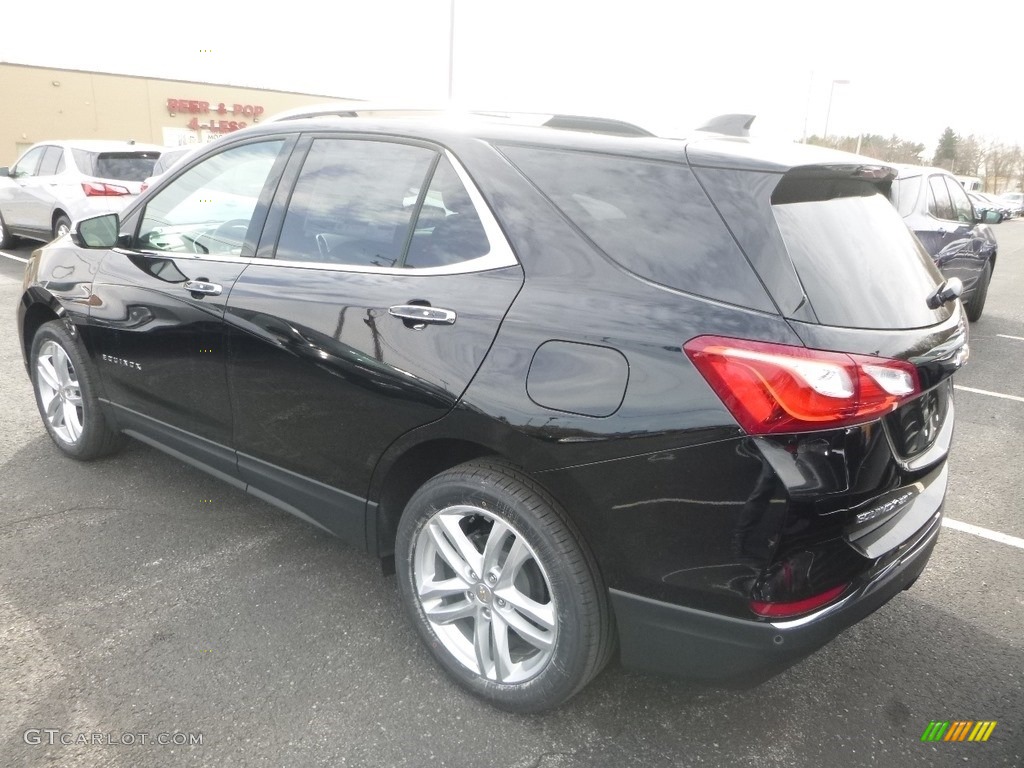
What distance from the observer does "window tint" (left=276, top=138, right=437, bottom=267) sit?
2580 mm

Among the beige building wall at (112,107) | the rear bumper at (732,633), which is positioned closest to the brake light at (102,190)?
the rear bumper at (732,633)

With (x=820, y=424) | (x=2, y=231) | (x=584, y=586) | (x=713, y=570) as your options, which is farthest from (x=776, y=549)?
(x=2, y=231)

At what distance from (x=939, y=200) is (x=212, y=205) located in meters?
7.08

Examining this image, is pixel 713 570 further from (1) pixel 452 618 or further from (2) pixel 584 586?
(1) pixel 452 618

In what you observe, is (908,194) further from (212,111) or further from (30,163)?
(212,111)

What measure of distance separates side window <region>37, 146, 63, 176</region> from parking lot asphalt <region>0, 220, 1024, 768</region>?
9.36 meters

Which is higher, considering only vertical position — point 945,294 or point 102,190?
point 945,294

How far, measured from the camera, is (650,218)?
6.86 feet

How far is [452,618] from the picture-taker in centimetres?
246

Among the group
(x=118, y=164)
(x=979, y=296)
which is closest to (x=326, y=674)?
(x=979, y=296)

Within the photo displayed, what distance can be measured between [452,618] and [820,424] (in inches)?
51.1

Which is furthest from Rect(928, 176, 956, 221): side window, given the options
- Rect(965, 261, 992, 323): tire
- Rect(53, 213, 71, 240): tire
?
Rect(53, 213, 71, 240): tire

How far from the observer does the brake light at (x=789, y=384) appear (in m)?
1.81

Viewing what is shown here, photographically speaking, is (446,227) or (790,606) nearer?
(790,606)
